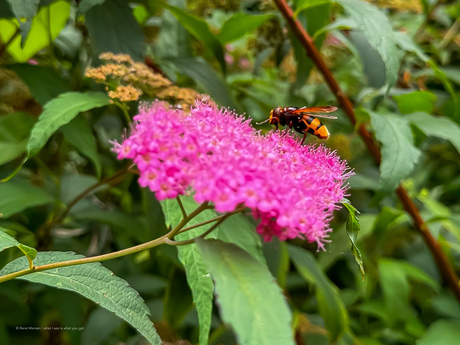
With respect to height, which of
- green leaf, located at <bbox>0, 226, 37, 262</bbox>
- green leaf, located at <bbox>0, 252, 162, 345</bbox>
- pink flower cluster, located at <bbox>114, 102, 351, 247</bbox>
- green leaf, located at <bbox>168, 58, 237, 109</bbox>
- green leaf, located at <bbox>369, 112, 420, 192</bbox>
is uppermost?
pink flower cluster, located at <bbox>114, 102, 351, 247</bbox>

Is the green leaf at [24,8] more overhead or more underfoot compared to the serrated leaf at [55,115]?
more overhead

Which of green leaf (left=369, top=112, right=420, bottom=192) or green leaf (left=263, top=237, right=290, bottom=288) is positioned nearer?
green leaf (left=369, top=112, right=420, bottom=192)

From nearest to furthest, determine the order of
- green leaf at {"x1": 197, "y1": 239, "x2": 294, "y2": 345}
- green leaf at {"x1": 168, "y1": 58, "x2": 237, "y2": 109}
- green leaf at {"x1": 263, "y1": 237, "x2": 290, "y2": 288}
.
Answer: green leaf at {"x1": 197, "y1": 239, "x2": 294, "y2": 345} → green leaf at {"x1": 263, "y1": 237, "x2": 290, "y2": 288} → green leaf at {"x1": 168, "y1": 58, "x2": 237, "y2": 109}

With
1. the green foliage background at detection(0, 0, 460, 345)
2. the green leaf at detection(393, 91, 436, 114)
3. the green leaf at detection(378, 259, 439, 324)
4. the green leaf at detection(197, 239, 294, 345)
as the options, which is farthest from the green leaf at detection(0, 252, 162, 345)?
the green leaf at detection(378, 259, 439, 324)

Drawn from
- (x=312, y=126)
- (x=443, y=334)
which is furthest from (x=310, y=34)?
(x=443, y=334)

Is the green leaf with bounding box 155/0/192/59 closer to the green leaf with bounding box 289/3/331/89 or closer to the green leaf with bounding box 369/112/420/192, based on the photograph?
the green leaf with bounding box 289/3/331/89

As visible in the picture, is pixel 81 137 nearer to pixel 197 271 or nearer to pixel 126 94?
pixel 126 94

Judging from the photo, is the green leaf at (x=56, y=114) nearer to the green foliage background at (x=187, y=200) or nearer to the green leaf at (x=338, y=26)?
the green foliage background at (x=187, y=200)

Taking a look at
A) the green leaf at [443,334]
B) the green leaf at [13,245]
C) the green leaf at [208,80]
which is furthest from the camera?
the green leaf at [443,334]

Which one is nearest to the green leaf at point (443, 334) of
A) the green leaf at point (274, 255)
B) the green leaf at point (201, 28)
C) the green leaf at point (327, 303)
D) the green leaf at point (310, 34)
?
the green leaf at point (327, 303)
